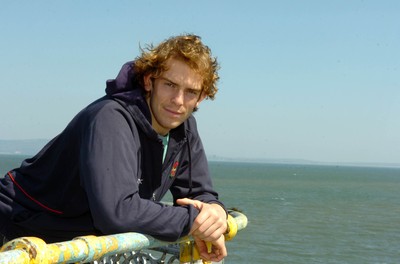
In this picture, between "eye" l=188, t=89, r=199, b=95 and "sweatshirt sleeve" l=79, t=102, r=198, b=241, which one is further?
"eye" l=188, t=89, r=199, b=95

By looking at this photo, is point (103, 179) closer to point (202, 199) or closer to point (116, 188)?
point (116, 188)

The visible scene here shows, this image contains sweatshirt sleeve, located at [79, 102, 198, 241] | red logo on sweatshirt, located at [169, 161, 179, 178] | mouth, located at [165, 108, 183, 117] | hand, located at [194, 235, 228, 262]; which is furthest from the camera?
red logo on sweatshirt, located at [169, 161, 179, 178]

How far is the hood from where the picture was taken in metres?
2.72

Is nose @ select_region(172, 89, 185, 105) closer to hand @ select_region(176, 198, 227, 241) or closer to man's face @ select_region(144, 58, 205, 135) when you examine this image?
man's face @ select_region(144, 58, 205, 135)

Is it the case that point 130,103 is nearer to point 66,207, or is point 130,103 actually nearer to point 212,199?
point 66,207

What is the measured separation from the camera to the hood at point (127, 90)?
272 centimetres

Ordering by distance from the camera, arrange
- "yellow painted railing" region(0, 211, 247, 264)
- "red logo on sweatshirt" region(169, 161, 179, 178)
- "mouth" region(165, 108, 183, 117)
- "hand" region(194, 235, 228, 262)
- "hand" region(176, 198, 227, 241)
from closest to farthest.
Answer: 1. "yellow painted railing" region(0, 211, 247, 264)
2. "hand" region(176, 198, 227, 241)
3. "hand" region(194, 235, 228, 262)
4. "mouth" region(165, 108, 183, 117)
5. "red logo on sweatshirt" region(169, 161, 179, 178)

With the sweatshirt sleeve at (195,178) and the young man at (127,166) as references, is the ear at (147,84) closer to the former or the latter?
the young man at (127,166)

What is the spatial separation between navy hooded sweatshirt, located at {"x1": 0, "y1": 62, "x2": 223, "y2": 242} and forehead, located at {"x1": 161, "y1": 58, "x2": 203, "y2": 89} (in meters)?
0.14

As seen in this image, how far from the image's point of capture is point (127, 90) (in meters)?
2.81

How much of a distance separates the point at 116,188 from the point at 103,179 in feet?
0.19

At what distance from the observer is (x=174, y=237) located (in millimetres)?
2449

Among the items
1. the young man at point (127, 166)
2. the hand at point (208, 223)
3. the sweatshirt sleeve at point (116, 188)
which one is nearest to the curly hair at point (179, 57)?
the young man at point (127, 166)

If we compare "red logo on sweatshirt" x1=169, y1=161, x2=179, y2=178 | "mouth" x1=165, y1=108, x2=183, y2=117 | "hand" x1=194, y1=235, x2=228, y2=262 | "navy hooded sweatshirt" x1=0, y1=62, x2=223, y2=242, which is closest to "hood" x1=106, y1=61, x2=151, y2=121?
"navy hooded sweatshirt" x1=0, y1=62, x2=223, y2=242
